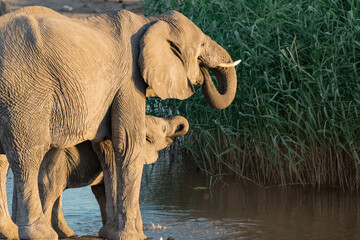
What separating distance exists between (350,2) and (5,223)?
11.2ft

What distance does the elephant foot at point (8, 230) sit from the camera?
4.63 m

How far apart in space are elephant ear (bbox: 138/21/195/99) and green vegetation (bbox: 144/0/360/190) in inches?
66.2

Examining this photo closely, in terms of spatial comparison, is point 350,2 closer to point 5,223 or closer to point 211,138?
point 211,138

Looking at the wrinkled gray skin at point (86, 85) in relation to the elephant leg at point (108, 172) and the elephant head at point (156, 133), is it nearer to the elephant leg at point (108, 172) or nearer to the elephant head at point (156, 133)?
the elephant leg at point (108, 172)

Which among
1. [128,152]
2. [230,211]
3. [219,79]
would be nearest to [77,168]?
[128,152]

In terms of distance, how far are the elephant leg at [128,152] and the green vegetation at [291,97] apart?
204cm

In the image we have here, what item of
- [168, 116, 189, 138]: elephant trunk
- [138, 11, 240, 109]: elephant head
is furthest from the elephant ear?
[168, 116, 189, 138]: elephant trunk

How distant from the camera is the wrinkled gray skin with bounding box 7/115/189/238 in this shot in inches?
187

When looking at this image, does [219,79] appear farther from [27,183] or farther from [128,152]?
[27,183]

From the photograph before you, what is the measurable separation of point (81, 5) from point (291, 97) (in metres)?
9.69

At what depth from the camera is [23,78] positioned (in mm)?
4180

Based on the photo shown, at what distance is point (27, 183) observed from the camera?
14.1 feet

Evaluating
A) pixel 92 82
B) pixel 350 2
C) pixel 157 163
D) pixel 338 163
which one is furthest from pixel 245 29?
pixel 92 82

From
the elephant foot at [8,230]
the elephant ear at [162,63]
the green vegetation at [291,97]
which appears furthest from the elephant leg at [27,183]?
the green vegetation at [291,97]
